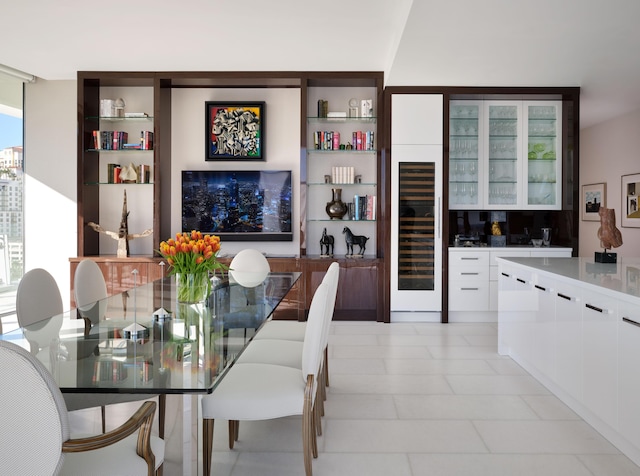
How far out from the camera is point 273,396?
2162 mm

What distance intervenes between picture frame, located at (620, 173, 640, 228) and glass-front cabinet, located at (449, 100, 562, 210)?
203cm

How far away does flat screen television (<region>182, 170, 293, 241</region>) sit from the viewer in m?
6.11

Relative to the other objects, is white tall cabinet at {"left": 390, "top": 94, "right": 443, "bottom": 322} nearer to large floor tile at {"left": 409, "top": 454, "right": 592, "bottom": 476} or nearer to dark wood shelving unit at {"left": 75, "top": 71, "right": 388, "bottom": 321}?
dark wood shelving unit at {"left": 75, "top": 71, "right": 388, "bottom": 321}

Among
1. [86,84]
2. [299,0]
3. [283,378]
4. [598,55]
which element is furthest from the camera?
[86,84]

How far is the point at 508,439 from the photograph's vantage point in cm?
276

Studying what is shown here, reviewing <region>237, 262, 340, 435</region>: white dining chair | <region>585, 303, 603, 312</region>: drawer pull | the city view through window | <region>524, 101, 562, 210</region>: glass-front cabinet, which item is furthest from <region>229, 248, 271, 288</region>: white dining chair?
<region>524, 101, 562, 210</region>: glass-front cabinet

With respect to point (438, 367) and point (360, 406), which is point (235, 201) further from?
point (360, 406)

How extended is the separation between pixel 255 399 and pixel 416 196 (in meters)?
4.01

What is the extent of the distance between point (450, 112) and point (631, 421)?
172 inches

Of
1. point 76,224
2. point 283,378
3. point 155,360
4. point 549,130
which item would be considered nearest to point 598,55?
point 549,130

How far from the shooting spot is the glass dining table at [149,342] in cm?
162

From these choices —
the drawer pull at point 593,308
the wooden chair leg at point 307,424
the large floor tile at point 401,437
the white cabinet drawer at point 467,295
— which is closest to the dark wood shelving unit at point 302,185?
the white cabinet drawer at point 467,295

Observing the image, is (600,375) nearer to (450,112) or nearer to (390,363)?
(390,363)

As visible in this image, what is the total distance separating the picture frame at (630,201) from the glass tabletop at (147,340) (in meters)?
6.28
